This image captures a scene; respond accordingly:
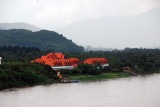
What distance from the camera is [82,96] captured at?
2878 cm

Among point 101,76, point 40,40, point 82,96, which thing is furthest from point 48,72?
point 40,40

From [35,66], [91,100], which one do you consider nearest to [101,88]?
[91,100]

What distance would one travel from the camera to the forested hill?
126887mm

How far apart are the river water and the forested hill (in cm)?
8961

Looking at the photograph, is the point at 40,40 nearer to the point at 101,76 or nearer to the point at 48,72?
the point at 101,76

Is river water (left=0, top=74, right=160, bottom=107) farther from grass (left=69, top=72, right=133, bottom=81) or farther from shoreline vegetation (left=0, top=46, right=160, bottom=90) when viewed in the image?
grass (left=69, top=72, right=133, bottom=81)

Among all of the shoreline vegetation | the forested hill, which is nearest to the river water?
the shoreline vegetation

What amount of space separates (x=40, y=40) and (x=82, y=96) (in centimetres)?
11018

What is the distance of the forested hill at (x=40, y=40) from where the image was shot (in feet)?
416

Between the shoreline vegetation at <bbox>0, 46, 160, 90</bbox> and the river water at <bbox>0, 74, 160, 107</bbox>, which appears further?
the shoreline vegetation at <bbox>0, 46, 160, 90</bbox>

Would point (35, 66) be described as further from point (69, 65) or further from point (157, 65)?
point (157, 65)

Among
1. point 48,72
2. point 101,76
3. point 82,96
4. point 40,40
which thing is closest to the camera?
point 82,96

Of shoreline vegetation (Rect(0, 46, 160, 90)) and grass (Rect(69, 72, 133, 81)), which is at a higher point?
shoreline vegetation (Rect(0, 46, 160, 90))

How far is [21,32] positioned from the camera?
142125mm
